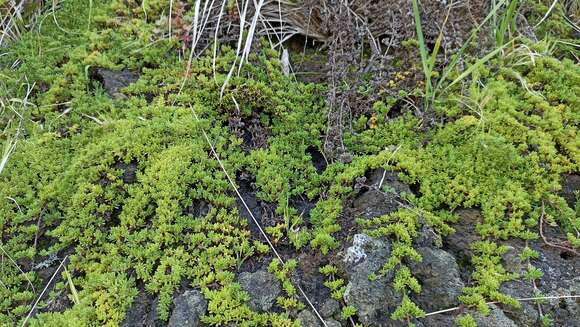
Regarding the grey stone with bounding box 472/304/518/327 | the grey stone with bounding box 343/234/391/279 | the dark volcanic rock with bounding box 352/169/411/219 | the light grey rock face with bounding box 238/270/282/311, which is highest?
the dark volcanic rock with bounding box 352/169/411/219

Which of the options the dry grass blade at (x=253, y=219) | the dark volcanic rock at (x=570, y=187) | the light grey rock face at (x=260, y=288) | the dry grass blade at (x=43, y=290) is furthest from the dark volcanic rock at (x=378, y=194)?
the dry grass blade at (x=43, y=290)

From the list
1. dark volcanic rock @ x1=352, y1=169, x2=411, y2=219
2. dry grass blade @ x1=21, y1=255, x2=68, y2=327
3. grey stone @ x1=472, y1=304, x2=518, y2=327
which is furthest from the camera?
dark volcanic rock @ x1=352, y1=169, x2=411, y2=219

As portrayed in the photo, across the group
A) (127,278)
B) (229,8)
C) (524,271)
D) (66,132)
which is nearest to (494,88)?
(524,271)

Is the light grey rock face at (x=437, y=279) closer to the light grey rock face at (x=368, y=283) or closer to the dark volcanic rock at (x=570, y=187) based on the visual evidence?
the light grey rock face at (x=368, y=283)

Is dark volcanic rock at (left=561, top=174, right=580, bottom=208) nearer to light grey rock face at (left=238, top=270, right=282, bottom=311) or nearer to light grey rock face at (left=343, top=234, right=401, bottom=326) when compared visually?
light grey rock face at (left=343, top=234, right=401, bottom=326)

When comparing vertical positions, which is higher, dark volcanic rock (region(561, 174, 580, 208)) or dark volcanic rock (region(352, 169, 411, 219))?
dark volcanic rock (region(352, 169, 411, 219))

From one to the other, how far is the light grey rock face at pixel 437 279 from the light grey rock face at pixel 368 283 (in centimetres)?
15

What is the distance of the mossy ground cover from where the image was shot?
2287 millimetres

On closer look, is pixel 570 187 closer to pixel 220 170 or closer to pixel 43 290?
pixel 220 170

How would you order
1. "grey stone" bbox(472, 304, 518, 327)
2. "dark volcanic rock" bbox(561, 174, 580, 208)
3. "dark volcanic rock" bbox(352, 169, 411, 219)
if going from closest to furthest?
"grey stone" bbox(472, 304, 518, 327), "dark volcanic rock" bbox(352, 169, 411, 219), "dark volcanic rock" bbox(561, 174, 580, 208)

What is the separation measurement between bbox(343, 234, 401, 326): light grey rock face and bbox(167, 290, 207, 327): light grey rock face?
0.65 m

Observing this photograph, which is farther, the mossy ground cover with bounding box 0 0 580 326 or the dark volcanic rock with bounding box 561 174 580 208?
the dark volcanic rock with bounding box 561 174 580 208

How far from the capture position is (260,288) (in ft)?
7.42

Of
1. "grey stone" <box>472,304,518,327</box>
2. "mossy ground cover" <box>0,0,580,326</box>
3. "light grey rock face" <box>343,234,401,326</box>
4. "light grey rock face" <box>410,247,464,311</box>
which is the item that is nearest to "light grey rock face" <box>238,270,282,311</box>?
"mossy ground cover" <box>0,0,580,326</box>
